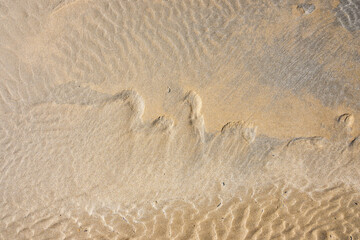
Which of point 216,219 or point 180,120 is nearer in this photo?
point 216,219

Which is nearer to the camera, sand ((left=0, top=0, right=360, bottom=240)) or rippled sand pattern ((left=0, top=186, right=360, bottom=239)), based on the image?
rippled sand pattern ((left=0, top=186, right=360, bottom=239))

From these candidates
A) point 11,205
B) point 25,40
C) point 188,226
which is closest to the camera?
point 188,226

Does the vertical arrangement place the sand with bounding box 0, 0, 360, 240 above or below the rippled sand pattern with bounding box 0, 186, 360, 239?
above

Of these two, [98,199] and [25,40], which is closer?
[98,199]

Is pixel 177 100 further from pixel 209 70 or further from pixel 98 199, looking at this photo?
pixel 98 199

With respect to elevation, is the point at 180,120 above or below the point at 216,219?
above

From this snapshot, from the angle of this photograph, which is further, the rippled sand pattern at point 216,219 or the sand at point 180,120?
the sand at point 180,120

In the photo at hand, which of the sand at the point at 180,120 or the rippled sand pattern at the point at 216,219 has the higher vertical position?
the sand at the point at 180,120

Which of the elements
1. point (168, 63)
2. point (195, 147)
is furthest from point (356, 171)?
point (168, 63)
